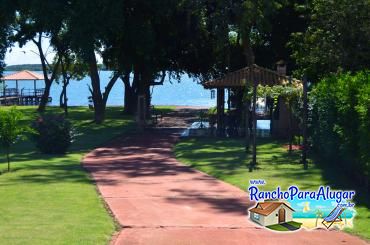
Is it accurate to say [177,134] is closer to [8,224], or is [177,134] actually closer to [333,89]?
[333,89]

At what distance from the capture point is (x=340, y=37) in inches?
734

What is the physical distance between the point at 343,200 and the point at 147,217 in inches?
113

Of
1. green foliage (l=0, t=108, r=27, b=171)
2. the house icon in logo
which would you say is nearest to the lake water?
green foliage (l=0, t=108, r=27, b=171)

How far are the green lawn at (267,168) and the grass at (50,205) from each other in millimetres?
3266

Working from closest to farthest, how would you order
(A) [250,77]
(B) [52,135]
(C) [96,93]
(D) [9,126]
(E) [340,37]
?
(D) [9,126]
(E) [340,37]
(B) [52,135]
(A) [250,77]
(C) [96,93]

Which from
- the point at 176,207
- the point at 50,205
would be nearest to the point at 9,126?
the point at 50,205

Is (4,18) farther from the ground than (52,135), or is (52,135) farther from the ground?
(4,18)

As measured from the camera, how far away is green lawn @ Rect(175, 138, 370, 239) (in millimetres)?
11372

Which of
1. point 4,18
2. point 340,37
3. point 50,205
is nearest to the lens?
point 50,205

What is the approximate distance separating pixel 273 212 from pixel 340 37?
12146mm

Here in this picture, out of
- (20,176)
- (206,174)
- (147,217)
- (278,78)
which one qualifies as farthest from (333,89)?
(278,78)

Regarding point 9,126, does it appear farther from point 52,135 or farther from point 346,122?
point 346,122

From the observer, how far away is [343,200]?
28.4 ft

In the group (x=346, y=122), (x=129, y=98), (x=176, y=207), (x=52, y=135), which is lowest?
(x=176, y=207)
